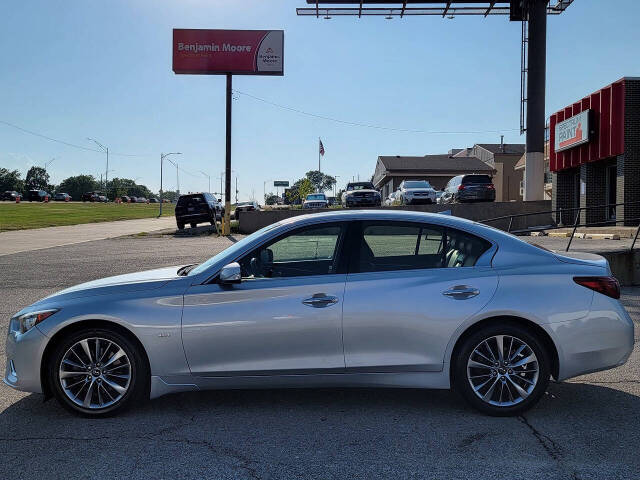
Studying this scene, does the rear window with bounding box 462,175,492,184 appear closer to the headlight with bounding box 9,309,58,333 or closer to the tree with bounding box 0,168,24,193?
the headlight with bounding box 9,309,58,333

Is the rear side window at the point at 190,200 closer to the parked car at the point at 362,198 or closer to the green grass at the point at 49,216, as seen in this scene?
the parked car at the point at 362,198

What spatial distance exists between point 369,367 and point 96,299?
210 centimetres

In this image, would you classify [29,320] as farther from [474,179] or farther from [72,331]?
[474,179]

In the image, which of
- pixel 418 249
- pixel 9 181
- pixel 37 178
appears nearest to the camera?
pixel 418 249

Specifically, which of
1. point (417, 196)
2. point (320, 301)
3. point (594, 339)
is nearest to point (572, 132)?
point (417, 196)

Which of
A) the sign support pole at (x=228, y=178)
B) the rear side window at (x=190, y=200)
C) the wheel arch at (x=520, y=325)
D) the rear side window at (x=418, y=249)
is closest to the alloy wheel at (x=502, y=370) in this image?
the wheel arch at (x=520, y=325)

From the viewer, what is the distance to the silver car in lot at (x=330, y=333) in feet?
14.9

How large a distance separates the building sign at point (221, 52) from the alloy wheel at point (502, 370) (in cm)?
3200

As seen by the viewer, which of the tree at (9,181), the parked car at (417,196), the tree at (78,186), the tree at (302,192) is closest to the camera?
the parked car at (417,196)

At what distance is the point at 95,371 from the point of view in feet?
15.1

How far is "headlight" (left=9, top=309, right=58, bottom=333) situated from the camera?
182 inches

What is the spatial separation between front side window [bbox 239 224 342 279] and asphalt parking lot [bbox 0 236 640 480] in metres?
1.08

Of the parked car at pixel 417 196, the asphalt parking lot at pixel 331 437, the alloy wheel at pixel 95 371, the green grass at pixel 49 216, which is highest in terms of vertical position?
the parked car at pixel 417 196

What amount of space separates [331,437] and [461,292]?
1.42 meters
